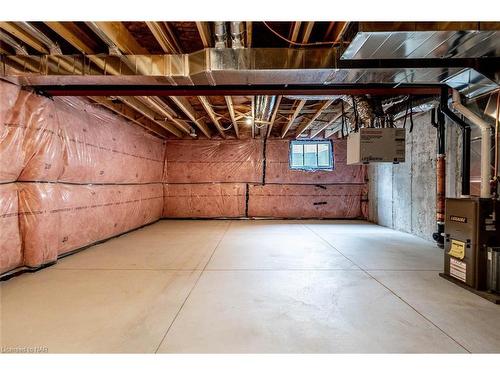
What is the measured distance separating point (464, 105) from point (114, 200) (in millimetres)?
4854

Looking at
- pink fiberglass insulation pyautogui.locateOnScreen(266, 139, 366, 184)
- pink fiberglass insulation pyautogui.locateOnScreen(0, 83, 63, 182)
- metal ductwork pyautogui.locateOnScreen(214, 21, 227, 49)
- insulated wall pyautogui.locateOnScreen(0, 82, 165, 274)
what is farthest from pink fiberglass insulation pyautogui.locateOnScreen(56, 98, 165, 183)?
pink fiberglass insulation pyautogui.locateOnScreen(266, 139, 366, 184)

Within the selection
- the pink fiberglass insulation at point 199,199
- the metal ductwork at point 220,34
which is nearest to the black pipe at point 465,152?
the metal ductwork at point 220,34

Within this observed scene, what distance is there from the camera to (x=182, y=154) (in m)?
6.90

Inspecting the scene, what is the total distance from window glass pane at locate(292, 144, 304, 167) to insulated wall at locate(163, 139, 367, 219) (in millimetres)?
177

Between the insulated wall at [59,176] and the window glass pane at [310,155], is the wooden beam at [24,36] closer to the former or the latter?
the insulated wall at [59,176]

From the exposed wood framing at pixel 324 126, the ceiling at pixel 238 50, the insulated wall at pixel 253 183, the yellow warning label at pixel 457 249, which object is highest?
the exposed wood framing at pixel 324 126

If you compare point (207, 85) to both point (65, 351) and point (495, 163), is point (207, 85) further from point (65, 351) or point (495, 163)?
point (495, 163)

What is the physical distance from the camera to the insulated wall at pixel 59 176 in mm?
2541

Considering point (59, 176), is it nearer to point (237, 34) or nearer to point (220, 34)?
point (220, 34)

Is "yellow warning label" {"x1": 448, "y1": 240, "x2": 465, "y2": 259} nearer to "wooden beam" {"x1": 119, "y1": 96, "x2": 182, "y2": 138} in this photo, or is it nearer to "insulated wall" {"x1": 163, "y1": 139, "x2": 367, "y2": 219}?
"wooden beam" {"x1": 119, "y1": 96, "x2": 182, "y2": 138}

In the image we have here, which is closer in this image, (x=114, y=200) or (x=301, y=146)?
(x=114, y=200)

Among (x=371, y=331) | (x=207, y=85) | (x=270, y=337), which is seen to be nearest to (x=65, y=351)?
(x=270, y=337)

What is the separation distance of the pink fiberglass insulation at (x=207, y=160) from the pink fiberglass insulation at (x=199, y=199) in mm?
160

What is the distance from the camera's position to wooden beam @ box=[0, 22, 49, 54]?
2020 millimetres
